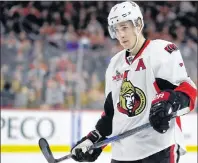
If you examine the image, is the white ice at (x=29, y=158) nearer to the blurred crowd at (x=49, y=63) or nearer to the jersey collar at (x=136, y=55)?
the blurred crowd at (x=49, y=63)

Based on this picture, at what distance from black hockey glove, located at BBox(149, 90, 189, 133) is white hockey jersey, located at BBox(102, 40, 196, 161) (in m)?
0.05

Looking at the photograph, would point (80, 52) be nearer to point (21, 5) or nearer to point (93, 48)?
point (93, 48)

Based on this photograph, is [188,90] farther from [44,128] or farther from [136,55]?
[44,128]

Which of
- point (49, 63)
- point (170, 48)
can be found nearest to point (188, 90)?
point (170, 48)

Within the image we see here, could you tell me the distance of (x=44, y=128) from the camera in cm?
557

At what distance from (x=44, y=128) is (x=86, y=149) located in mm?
3346

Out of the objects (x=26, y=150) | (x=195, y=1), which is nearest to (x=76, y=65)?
(x=26, y=150)

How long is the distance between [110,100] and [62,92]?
3.39 metres

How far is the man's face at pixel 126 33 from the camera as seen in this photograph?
211 centimetres

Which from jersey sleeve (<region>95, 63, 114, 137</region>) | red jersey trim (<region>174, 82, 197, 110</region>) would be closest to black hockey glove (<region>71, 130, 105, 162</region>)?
jersey sleeve (<region>95, 63, 114, 137</region>)

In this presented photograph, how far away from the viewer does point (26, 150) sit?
540cm

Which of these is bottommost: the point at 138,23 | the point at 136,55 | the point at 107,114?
the point at 107,114

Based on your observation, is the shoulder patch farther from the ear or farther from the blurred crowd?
the blurred crowd

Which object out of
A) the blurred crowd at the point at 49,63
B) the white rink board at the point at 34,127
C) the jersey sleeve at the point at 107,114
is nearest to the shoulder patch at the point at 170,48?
the jersey sleeve at the point at 107,114
